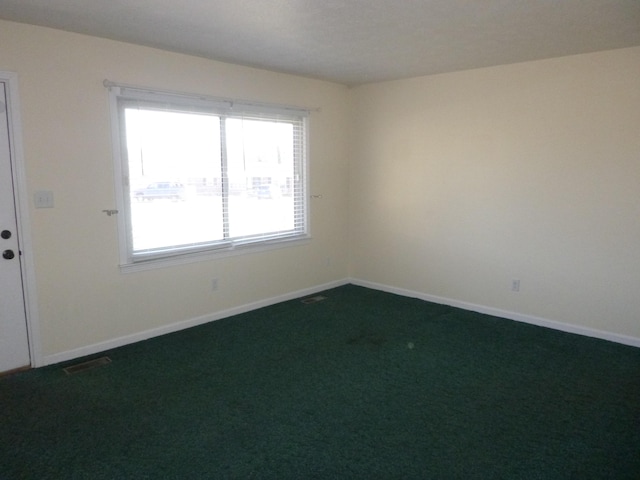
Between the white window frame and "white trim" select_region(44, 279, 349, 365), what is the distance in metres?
0.57

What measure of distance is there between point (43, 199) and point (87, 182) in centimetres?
33

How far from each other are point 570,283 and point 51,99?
451 centimetres

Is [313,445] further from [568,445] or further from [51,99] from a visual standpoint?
[51,99]

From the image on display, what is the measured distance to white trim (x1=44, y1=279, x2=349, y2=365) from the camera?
3.46 m

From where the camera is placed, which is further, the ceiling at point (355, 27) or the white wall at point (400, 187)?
the white wall at point (400, 187)

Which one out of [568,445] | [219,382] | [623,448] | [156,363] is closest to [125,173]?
[156,363]

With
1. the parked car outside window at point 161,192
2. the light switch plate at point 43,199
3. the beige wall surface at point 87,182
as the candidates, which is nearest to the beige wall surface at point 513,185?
the beige wall surface at point 87,182

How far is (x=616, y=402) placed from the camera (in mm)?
2836

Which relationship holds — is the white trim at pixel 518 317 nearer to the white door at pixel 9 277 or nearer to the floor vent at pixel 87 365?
the floor vent at pixel 87 365

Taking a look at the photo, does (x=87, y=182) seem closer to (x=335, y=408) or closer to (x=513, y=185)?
(x=335, y=408)

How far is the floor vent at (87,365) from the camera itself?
3.28 m

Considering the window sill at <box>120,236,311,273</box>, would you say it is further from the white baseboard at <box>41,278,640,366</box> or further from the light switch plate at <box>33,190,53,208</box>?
the light switch plate at <box>33,190,53,208</box>

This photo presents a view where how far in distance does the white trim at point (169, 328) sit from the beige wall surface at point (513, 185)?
1129 millimetres


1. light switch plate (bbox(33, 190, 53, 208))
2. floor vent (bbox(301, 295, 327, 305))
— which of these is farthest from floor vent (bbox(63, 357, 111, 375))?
floor vent (bbox(301, 295, 327, 305))
